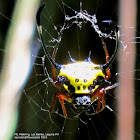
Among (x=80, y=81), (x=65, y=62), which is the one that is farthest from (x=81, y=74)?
(x=65, y=62)

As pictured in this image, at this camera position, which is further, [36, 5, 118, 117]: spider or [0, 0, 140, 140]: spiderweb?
[0, 0, 140, 140]: spiderweb

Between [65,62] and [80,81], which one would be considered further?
[65,62]

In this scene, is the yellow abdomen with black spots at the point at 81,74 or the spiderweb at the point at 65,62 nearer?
the yellow abdomen with black spots at the point at 81,74

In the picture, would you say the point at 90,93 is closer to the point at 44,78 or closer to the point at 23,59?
the point at 44,78

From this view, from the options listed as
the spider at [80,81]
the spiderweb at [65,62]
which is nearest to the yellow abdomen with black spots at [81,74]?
the spider at [80,81]

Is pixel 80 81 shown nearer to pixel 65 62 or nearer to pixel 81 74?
pixel 81 74

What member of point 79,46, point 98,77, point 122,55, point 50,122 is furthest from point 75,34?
point 50,122

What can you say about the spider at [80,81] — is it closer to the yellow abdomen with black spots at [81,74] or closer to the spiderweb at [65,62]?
the yellow abdomen with black spots at [81,74]

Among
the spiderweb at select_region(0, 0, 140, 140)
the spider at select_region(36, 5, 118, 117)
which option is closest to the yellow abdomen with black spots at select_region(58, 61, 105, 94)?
the spider at select_region(36, 5, 118, 117)

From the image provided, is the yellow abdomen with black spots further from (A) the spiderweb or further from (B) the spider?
(A) the spiderweb
